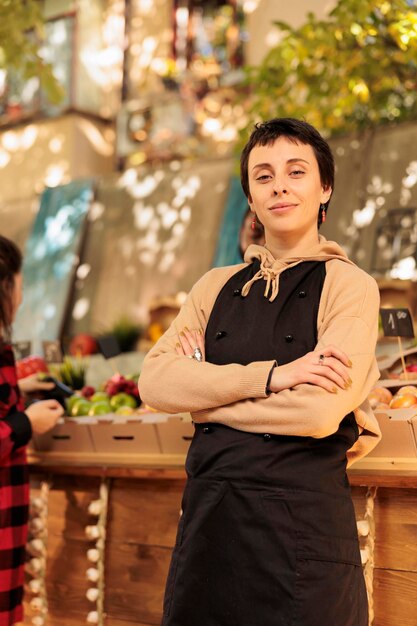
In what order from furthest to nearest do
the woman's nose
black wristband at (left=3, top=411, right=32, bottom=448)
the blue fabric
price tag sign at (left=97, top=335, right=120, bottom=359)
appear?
the blue fabric → price tag sign at (left=97, top=335, right=120, bottom=359) → black wristband at (left=3, top=411, right=32, bottom=448) → the woman's nose

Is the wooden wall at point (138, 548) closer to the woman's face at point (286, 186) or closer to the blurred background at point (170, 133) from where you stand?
the woman's face at point (286, 186)

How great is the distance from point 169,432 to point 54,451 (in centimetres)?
64

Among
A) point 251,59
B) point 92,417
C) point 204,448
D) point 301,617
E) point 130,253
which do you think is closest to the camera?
point 301,617

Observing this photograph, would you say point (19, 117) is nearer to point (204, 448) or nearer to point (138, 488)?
point (138, 488)

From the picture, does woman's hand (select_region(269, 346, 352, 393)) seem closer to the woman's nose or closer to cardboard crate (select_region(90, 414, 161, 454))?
the woman's nose

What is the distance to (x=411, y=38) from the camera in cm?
360

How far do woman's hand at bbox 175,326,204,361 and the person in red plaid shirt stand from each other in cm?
92

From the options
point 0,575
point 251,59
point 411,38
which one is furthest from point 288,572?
point 251,59

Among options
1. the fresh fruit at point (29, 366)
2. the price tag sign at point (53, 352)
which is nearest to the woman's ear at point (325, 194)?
the price tag sign at point (53, 352)

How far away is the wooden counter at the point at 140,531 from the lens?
209 centimetres

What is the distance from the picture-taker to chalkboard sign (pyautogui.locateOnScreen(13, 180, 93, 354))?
731 centimetres

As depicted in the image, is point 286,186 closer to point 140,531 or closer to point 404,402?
point 404,402

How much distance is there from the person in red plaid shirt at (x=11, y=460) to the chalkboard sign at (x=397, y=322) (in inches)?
44.9

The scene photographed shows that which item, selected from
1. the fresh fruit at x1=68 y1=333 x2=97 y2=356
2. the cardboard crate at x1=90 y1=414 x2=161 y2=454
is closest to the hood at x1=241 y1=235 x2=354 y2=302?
the cardboard crate at x1=90 y1=414 x2=161 y2=454
